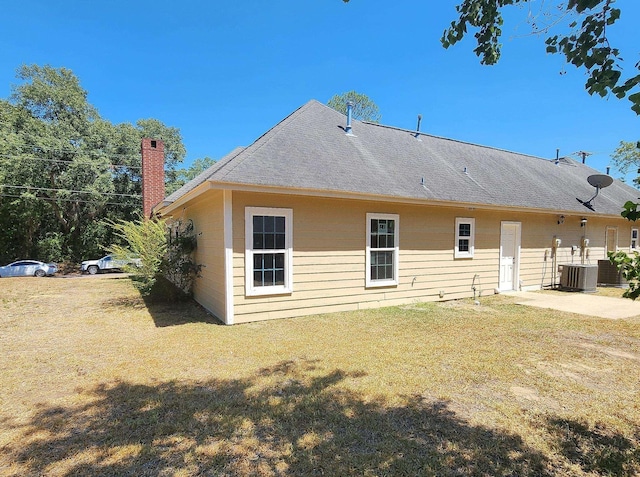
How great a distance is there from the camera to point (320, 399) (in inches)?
138

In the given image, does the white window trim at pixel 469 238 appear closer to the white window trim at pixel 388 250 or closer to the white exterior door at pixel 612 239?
the white window trim at pixel 388 250

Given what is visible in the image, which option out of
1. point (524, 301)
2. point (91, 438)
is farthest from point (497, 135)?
point (91, 438)

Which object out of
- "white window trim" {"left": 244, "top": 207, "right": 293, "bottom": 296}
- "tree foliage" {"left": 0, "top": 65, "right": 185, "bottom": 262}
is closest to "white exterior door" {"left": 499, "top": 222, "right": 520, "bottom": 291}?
"white window trim" {"left": 244, "top": 207, "right": 293, "bottom": 296}

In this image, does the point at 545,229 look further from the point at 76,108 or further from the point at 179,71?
the point at 76,108

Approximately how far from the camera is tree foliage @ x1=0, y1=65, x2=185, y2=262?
21547 millimetres

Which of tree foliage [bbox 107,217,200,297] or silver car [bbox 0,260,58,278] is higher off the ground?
tree foliage [bbox 107,217,200,297]

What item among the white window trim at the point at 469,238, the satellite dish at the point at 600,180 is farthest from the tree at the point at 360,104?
the white window trim at the point at 469,238

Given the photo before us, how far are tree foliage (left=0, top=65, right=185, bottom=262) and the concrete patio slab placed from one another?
2390cm

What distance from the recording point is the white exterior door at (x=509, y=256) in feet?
33.9

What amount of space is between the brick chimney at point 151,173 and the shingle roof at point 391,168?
708 cm

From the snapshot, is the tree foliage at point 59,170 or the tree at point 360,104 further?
the tree at point 360,104

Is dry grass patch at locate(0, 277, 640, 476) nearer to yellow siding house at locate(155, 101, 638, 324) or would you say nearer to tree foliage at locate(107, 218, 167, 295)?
yellow siding house at locate(155, 101, 638, 324)

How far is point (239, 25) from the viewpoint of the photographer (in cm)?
1162

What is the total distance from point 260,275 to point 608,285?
13.7 metres
